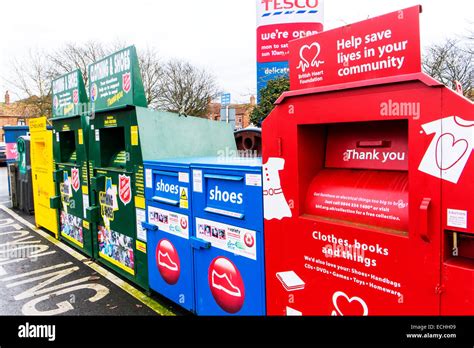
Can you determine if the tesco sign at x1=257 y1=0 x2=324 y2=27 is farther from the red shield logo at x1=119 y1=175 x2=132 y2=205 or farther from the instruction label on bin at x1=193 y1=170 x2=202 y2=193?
the instruction label on bin at x1=193 y1=170 x2=202 y2=193

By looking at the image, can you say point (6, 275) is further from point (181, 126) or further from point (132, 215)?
Result: point (181, 126)

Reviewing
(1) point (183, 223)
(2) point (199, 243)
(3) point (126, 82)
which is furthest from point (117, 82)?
(2) point (199, 243)

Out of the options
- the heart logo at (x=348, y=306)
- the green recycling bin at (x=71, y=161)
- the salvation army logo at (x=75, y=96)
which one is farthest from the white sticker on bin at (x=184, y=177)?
the salvation army logo at (x=75, y=96)

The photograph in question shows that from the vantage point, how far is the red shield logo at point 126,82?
459cm

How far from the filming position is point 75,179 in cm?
616

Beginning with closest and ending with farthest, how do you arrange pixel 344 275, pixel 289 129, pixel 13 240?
pixel 344 275 → pixel 289 129 → pixel 13 240

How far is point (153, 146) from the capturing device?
177 inches

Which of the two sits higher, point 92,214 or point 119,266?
point 92,214

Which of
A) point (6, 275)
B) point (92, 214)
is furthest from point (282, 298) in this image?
point (6, 275)

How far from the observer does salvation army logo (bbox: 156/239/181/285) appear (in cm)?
400

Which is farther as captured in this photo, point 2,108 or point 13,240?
point 2,108

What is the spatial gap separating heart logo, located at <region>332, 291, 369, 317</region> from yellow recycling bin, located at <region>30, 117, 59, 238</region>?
599 centimetres

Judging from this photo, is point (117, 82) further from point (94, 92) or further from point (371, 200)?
point (371, 200)

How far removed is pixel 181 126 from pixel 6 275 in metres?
3.20
